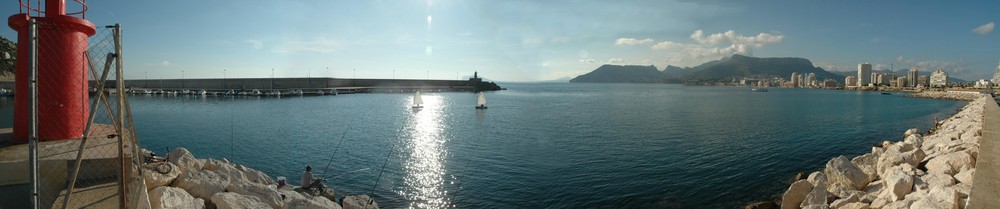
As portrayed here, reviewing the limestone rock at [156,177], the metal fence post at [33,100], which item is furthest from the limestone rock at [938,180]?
the limestone rock at [156,177]

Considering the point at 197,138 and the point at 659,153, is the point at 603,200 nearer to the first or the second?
the point at 659,153

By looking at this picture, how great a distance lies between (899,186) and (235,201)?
504 inches

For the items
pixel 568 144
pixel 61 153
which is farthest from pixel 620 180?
pixel 61 153

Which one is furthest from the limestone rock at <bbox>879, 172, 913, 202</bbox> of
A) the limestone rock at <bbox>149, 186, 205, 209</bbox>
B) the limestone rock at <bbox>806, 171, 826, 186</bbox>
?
the limestone rock at <bbox>149, 186, 205, 209</bbox>

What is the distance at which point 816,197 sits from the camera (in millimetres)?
10602

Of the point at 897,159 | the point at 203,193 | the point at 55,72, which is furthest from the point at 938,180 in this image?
the point at 55,72

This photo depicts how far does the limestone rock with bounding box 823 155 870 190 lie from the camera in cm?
1169

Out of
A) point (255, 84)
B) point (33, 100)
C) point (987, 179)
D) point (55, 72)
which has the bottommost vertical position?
point (987, 179)

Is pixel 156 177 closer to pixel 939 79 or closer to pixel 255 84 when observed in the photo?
pixel 255 84

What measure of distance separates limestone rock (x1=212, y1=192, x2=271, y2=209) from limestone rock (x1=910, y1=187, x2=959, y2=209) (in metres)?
11.6

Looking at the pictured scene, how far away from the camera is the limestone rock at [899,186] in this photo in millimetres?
9125

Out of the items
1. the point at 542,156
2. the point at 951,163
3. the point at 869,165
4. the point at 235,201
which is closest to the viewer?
the point at 235,201

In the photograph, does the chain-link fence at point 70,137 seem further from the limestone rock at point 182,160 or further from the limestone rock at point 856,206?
the limestone rock at point 856,206

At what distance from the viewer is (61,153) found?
7.20 m
